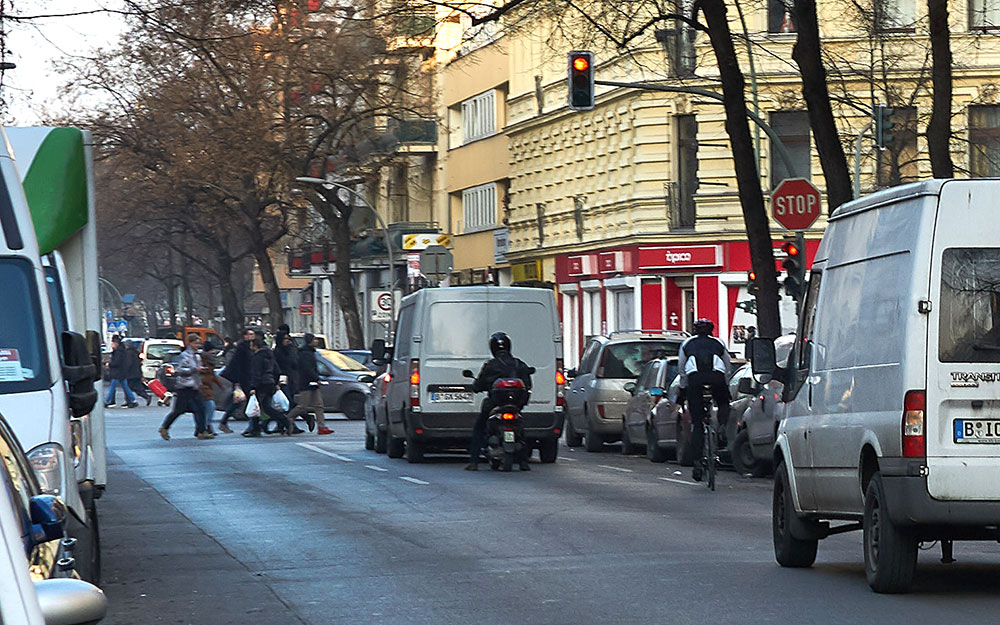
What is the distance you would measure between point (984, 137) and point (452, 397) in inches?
1020

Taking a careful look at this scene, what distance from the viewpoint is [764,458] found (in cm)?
2423

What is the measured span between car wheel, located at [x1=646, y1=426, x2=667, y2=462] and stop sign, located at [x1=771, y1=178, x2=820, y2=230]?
3.41 metres

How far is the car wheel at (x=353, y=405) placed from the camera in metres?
46.8

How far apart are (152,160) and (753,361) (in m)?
47.5

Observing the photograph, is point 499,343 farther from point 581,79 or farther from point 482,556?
point 482,556

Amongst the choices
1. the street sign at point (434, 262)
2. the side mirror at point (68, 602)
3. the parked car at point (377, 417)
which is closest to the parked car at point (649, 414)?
the parked car at point (377, 417)

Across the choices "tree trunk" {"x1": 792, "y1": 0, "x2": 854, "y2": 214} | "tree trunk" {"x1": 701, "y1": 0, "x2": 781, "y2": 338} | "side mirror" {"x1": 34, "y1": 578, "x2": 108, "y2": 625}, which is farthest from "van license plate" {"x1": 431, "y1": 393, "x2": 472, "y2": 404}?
"side mirror" {"x1": 34, "y1": 578, "x2": 108, "y2": 625}

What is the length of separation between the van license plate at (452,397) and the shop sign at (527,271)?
3622 cm

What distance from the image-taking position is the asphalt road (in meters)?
11.1

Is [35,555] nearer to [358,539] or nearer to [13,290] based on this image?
[13,290]

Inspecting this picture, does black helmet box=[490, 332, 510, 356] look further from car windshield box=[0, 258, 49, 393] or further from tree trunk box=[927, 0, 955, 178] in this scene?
car windshield box=[0, 258, 49, 393]

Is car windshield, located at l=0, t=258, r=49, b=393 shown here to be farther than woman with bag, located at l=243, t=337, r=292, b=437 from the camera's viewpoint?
No

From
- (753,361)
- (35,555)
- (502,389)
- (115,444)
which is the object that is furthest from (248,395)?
(35,555)

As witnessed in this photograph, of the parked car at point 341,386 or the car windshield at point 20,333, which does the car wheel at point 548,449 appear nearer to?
the car windshield at point 20,333
